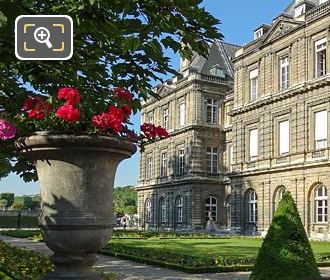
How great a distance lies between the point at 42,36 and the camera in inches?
152

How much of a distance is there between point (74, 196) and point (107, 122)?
0.72 meters

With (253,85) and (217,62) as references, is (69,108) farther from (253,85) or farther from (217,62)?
(217,62)

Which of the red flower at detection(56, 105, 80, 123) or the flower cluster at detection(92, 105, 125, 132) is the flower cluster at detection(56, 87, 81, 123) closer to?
the red flower at detection(56, 105, 80, 123)

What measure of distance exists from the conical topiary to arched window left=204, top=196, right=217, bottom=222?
112ft

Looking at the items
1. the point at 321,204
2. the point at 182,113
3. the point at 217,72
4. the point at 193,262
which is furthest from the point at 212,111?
the point at 193,262

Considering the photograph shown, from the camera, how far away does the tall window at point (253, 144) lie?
1331 inches

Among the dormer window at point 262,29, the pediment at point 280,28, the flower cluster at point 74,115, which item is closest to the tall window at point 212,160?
the dormer window at point 262,29

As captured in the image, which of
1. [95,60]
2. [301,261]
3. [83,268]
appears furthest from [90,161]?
[301,261]

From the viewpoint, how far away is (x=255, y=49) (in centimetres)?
3409

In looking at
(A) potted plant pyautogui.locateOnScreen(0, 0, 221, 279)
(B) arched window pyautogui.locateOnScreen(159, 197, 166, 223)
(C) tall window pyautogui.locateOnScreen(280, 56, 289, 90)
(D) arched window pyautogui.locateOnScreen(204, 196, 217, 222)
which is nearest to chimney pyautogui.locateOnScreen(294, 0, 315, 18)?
(C) tall window pyautogui.locateOnScreen(280, 56, 289, 90)

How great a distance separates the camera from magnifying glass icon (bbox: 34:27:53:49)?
3.87m

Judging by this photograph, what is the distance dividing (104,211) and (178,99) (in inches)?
1633

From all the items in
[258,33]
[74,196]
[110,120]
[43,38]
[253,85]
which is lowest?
[74,196]

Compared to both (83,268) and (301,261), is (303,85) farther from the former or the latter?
(83,268)
